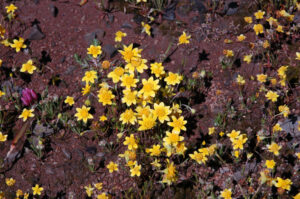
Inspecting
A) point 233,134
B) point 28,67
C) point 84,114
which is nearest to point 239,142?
point 233,134

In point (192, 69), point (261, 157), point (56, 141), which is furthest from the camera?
point (192, 69)

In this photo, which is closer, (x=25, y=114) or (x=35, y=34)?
(x=25, y=114)

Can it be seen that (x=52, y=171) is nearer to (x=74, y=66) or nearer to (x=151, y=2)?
(x=74, y=66)

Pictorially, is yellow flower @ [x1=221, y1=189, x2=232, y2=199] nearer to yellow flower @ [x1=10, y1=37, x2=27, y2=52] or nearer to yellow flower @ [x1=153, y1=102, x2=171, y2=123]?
yellow flower @ [x1=153, y1=102, x2=171, y2=123]

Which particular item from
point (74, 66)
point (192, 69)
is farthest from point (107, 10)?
point (192, 69)

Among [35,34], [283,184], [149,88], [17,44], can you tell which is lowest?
[283,184]

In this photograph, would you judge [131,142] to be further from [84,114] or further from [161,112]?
[84,114]

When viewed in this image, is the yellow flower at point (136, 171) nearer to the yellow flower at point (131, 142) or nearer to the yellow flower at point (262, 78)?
the yellow flower at point (131, 142)

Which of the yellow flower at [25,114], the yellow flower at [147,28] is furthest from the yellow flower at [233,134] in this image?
the yellow flower at [25,114]
